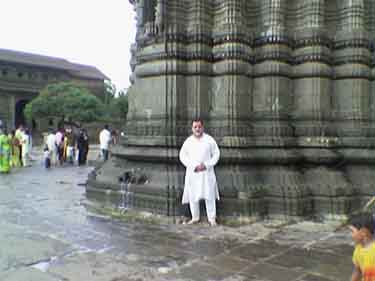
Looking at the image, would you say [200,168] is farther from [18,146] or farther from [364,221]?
[18,146]

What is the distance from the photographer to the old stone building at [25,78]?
52.4 metres

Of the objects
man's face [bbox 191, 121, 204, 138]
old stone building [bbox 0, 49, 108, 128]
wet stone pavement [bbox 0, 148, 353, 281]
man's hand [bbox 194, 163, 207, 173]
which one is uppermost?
old stone building [bbox 0, 49, 108, 128]

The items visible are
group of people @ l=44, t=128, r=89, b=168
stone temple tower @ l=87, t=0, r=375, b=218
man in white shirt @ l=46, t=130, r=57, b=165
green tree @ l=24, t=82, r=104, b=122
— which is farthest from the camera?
green tree @ l=24, t=82, r=104, b=122

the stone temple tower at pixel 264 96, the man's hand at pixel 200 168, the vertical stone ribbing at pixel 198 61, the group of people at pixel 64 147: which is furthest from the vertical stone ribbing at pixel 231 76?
the group of people at pixel 64 147

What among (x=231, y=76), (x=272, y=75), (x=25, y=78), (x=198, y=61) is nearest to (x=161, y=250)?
(x=231, y=76)

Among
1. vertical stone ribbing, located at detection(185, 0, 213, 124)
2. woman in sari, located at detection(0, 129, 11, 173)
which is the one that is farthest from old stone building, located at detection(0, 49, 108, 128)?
vertical stone ribbing, located at detection(185, 0, 213, 124)

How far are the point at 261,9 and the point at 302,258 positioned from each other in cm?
441

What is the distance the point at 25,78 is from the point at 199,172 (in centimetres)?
A: 5559

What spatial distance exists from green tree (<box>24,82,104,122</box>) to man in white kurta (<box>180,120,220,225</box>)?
40.9 m

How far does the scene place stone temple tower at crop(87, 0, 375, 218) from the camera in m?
6.11

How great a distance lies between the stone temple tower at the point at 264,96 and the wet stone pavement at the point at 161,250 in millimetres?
911

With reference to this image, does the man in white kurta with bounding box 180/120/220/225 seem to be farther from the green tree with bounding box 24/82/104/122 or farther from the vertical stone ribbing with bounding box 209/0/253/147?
the green tree with bounding box 24/82/104/122

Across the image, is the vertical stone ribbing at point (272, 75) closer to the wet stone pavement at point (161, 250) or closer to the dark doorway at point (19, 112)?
the wet stone pavement at point (161, 250)

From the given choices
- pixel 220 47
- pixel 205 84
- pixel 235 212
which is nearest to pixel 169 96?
pixel 205 84
